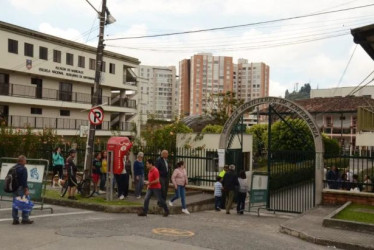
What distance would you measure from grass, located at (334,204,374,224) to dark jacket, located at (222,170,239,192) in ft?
12.6

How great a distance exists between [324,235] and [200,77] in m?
103

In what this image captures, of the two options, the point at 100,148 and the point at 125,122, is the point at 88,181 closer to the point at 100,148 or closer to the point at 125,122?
the point at 100,148

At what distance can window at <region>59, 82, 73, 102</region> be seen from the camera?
135ft

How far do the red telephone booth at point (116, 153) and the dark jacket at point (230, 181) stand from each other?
369cm

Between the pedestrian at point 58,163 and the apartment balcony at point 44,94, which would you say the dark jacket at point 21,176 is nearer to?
the pedestrian at point 58,163

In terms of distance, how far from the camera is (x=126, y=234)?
964 centimetres

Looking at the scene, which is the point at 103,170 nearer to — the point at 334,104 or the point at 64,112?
the point at 64,112

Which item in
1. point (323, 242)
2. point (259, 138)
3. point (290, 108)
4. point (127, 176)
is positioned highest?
point (290, 108)

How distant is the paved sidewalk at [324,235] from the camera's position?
9805 mm

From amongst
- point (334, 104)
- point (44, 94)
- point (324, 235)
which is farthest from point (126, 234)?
point (334, 104)

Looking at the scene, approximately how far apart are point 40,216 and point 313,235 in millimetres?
7026

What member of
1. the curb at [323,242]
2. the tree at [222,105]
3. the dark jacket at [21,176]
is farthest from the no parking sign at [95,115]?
the tree at [222,105]

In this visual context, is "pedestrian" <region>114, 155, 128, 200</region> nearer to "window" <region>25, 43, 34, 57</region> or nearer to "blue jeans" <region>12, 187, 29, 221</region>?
"blue jeans" <region>12, 187, 29, 221</region>

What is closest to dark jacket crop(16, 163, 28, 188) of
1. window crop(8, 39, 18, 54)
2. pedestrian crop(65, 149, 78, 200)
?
pedestrian crop(65, 149, 78, 200)
